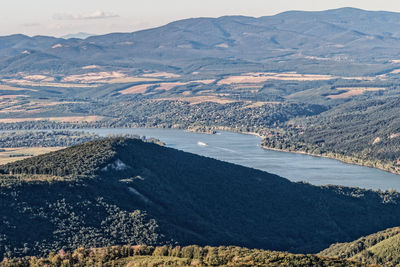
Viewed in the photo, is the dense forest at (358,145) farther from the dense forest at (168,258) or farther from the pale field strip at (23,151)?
the dense forest at (168,258)

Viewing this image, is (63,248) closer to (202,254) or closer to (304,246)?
(202,254)

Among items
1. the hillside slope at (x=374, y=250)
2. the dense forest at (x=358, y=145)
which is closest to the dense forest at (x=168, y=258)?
the hillside slope at (x=374, y=250)

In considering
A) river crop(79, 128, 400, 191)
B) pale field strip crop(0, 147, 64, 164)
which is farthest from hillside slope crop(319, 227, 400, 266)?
pale field strip crop(0, 147, 64, 164)

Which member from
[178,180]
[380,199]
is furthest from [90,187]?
[380,199]

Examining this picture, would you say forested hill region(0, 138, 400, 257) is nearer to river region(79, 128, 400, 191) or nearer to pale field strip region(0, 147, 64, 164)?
river region(79, 128, 400, 191)

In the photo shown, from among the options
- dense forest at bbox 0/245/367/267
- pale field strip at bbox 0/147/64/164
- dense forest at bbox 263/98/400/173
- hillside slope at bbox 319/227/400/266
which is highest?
dense forest at bbox 0/245/367/267
